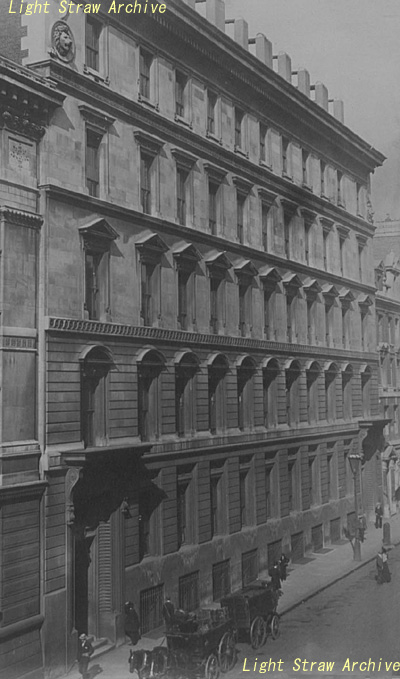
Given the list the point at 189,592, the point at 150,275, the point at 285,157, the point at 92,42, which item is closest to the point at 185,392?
the point at 150,275

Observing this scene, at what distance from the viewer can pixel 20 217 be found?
896 inches

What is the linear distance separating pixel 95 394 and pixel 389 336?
113 feet

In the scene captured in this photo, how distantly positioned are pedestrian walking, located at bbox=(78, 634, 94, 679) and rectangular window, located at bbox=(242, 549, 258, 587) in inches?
468

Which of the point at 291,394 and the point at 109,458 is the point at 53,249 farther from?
the point at 291,394

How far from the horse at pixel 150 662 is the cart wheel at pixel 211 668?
114 centimetres

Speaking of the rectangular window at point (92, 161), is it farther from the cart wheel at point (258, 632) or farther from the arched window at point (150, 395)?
the cart wheel at point (258, 632)

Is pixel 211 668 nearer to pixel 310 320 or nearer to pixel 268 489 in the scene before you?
pixel 268 489

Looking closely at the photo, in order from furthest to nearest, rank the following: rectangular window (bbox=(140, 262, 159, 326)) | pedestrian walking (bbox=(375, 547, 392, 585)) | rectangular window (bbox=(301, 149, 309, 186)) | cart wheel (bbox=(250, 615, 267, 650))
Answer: rectangular window (bbox=(301, 149, 309, 186)), pedestrian walking (bbox=(375, 547, 392, 585)), rectangular window (bbox=(140, 262, 159, 326)), cart wheel (bbox=(250, 615, 267, 650))

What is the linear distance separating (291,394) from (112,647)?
17.5 metres

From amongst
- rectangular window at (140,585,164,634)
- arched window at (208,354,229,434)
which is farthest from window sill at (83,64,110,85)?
rectangular window at (140,585,164,634)

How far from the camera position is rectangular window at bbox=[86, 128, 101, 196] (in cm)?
2614

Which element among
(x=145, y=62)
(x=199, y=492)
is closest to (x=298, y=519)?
(x=199, y=492)

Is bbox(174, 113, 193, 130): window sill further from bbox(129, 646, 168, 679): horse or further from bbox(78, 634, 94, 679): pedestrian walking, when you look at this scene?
bbox(129, 646, 168, 679): horse

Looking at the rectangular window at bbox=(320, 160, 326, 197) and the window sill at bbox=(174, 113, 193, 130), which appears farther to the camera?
the rectangular window at bbox=(320, 160, 326, 197)
